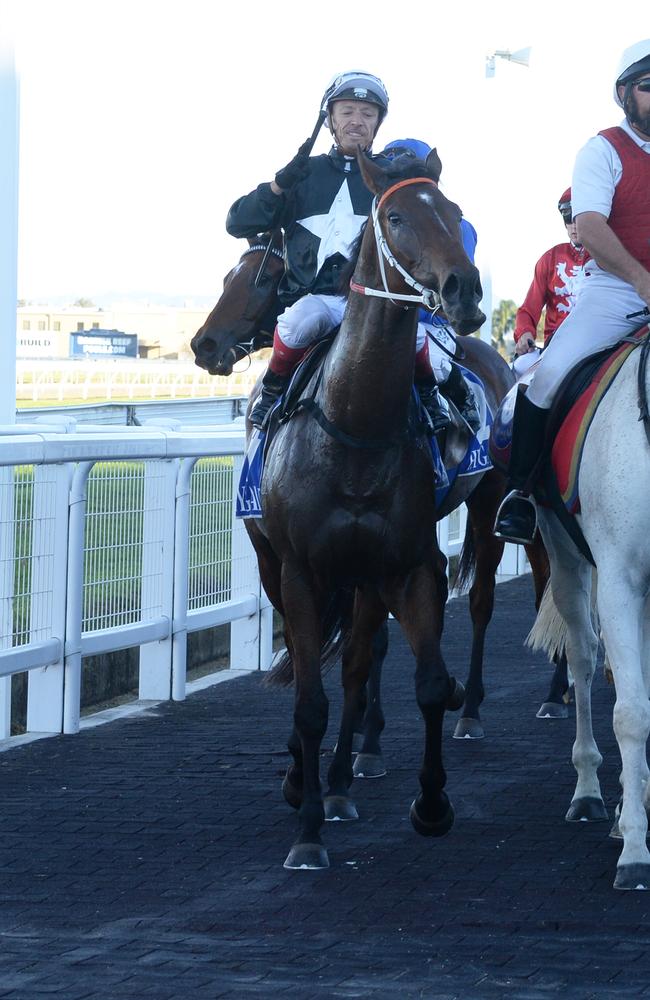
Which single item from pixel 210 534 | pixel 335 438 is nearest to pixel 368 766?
pixel 335 438

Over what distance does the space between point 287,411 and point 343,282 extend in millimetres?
510

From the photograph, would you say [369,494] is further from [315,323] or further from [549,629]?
[549,629]

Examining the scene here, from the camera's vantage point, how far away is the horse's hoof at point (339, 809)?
6078 mm

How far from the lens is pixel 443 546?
13.4 meters

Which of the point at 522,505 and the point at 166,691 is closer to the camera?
the point at 522,505

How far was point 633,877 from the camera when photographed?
4969 mm

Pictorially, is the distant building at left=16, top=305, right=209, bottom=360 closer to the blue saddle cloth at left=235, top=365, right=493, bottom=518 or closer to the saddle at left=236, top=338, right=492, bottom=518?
the blue saddle cloth at left=235, top=365, right=493, bottom=518

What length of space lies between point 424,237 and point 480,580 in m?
3.51

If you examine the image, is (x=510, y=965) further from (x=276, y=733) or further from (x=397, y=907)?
(x=276, y=733)

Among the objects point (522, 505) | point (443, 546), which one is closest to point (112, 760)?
point (522, 505)

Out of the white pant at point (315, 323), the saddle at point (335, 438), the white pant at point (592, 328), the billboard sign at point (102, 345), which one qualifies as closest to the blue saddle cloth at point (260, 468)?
the saddle at point (335, 438)

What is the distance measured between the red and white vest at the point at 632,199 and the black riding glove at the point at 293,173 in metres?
1.32

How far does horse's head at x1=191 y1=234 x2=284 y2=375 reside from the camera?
7176 mm

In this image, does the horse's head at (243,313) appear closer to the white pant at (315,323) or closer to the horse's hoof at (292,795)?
the white pant at (315,323)
